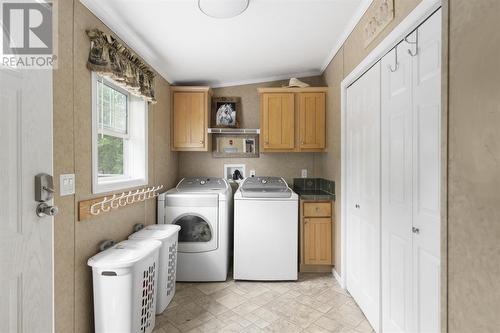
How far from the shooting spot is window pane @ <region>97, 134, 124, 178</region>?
6.81 ft

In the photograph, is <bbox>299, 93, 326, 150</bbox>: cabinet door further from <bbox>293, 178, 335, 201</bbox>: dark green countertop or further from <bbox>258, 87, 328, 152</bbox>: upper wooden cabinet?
<bbox>293, 178, 335, 201</bbox>: dark green countertop

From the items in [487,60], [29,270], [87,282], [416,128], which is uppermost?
[487,60]

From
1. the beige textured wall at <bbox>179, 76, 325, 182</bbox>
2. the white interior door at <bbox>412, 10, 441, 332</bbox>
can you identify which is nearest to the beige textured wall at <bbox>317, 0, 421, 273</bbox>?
the beige textured wall at <bbox>179, 76, 325, 182</bbox>

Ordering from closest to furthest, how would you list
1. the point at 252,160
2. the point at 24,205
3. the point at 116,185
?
the point at 24,205 → the point at 116,185 → the point at 252,160

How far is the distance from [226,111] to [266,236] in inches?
66.8

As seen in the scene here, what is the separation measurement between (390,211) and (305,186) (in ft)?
5.78

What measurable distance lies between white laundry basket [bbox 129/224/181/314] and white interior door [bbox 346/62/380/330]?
1.66m

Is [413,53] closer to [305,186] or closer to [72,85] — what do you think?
[72,85]

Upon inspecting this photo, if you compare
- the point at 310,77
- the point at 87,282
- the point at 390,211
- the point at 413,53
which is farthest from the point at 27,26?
the point at 310,77

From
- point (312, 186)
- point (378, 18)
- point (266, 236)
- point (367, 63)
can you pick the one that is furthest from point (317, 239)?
point (378, 18)

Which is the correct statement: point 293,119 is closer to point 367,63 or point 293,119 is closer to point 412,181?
point 367,63

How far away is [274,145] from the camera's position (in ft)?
10.4

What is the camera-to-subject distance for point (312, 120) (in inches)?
123

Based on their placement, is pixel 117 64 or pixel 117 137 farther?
pixel 117 137
